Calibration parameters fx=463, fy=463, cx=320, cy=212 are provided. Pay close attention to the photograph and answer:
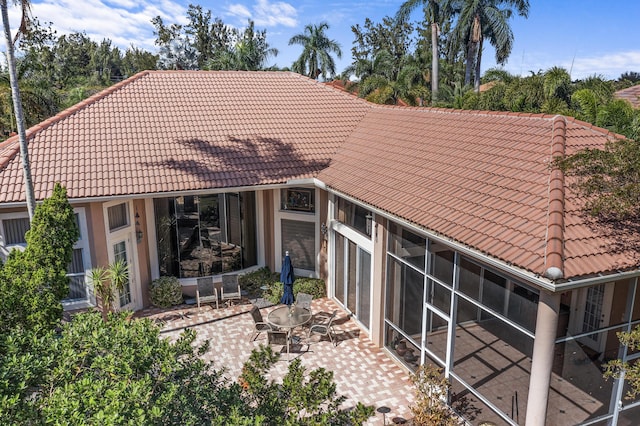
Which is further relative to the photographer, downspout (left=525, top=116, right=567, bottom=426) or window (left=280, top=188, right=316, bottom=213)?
window (left=280, top=188, right=316, bottom=213)

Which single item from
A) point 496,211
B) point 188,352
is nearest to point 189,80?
point 496,211

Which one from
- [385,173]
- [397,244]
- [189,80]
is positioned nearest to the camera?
[397,244]

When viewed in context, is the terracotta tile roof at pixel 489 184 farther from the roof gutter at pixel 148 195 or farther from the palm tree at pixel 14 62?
the palm tree at pixel 14 62

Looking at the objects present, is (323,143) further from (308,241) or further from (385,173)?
(385,173)

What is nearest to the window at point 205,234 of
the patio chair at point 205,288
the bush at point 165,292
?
the bush at point 165,292

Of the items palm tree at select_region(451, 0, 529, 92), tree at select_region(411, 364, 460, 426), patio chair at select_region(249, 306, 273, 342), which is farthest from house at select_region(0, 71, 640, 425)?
palm tree at select_region(451, 0, 529, 92)

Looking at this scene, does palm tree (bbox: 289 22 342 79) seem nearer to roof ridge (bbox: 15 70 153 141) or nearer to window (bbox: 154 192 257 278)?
roof ridge (bbox: 15 70 153 141)

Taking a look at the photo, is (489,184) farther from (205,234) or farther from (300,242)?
(205,234)
